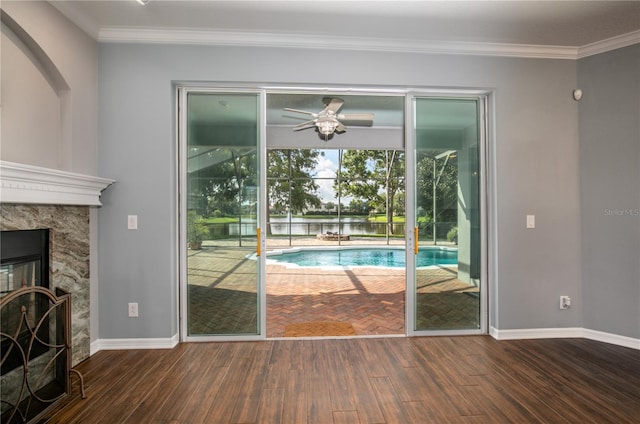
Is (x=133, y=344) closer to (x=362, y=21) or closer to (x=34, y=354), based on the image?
(x=34, y=354)

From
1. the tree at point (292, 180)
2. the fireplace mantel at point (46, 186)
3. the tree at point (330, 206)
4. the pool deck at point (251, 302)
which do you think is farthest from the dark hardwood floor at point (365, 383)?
the tree at point (330, 206)

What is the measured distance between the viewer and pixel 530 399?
1.94 meters

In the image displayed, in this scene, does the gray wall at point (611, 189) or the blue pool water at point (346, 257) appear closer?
the gray wall at point (611, 189)

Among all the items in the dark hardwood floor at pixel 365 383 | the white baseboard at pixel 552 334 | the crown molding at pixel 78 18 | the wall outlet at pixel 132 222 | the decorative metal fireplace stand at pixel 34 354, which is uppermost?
the crown molding at pixel 78 18

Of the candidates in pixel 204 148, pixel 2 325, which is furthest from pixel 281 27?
pixel 2 325

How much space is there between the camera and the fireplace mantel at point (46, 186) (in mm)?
1738

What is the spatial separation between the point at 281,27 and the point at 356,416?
9.18 ft

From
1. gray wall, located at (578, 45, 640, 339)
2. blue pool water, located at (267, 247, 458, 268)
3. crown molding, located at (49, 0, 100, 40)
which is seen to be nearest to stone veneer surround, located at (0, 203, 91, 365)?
crown molding, located at (49, 0, 100, 40)

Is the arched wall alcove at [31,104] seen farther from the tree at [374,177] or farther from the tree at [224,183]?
the tree at [374,177]

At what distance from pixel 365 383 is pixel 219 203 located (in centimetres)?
185

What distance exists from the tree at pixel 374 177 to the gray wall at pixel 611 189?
7391mm

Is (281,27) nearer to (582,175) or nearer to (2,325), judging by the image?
(2,325)

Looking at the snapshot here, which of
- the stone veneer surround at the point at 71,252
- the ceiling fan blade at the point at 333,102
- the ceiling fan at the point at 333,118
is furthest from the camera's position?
the ceiling fan at the point at 333,118

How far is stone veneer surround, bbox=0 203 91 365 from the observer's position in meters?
2.06
